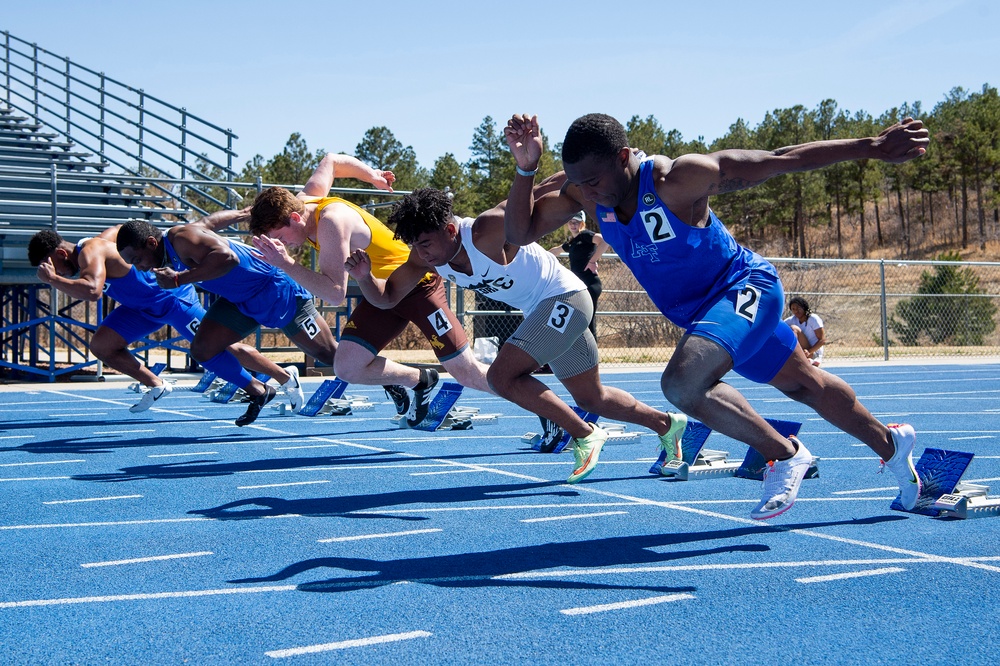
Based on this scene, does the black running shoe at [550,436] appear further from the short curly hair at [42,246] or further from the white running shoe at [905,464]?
the short curly hair at [42,246]

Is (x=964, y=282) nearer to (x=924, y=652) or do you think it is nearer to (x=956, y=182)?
(x=924, y=652)

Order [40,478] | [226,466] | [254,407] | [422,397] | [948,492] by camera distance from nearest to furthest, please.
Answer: [948,492]
[40,478]
[226,466]
[422,397]
[254,407]

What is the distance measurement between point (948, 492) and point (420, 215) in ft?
10.2

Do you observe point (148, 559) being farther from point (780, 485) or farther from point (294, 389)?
point (294, 389)

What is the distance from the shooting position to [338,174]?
8.55m

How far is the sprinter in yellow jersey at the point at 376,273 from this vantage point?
6848mm

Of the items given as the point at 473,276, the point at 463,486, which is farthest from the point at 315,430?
the point at 473,276

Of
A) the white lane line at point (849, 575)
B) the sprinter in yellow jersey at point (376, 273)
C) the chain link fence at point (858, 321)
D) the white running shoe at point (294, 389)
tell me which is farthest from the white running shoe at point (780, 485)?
the chain link fence at point (858, 321)

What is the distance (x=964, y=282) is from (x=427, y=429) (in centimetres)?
2742

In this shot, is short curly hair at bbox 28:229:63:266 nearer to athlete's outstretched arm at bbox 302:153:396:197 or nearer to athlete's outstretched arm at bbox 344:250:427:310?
athlete's outstretched arm at bbox 302:153:396:197

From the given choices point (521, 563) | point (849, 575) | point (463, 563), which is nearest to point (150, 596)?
point (463, 563)

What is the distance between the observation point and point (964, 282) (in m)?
31.5

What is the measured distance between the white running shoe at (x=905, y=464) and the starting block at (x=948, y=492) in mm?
85

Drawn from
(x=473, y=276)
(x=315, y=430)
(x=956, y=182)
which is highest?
(x=956, y=182)
